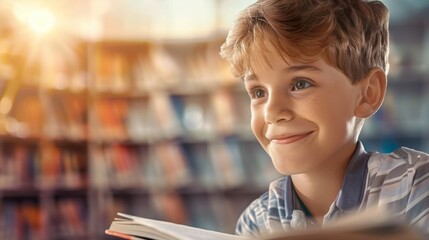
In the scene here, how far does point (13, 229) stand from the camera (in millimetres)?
4293

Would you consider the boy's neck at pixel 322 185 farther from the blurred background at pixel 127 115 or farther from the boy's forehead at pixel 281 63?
the blurred background at pixel 127 115

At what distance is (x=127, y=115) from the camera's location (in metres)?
4.92

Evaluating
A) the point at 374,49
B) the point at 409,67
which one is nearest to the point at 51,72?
the point at 409,67

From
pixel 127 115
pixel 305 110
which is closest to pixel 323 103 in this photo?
pixel 305 110

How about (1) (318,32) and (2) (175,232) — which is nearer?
(2) (175,232)

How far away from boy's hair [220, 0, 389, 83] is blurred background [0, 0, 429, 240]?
3.31 m

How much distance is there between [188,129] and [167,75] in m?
0.46

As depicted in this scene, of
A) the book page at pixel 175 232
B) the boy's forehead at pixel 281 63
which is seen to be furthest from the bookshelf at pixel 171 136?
the book page at pixel 175 232

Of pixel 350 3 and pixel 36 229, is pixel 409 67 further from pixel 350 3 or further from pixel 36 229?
pixel 350 3

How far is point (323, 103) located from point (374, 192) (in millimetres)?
164

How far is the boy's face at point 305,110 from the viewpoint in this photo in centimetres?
97

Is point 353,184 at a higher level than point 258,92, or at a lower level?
lower

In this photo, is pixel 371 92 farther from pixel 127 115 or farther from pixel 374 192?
pixel 127 115

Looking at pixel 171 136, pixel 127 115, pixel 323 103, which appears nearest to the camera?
pixel 323 103
